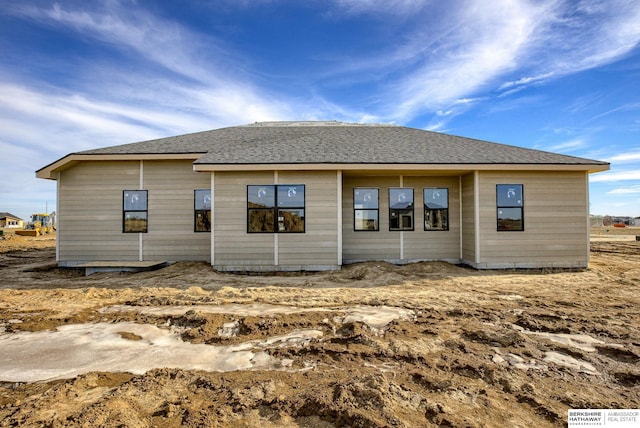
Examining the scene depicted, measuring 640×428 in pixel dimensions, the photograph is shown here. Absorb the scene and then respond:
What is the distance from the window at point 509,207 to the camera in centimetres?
907

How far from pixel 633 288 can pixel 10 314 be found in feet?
40.3

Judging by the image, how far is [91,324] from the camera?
14.9 feet

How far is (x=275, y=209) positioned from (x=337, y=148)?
301cm

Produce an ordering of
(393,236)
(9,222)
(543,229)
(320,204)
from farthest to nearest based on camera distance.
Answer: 1. (9,222)
2. (393,236)
3. (543,229)
4. (320,204)

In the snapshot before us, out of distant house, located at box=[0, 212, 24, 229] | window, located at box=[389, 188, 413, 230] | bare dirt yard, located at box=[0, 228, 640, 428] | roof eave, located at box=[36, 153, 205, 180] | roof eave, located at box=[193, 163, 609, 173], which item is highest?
roof eave, located at box=[36, 153, 205, 180]

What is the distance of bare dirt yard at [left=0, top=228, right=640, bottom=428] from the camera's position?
2424 millimetres

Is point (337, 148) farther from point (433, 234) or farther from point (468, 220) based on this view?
point (468, 220)

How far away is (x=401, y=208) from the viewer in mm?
9820

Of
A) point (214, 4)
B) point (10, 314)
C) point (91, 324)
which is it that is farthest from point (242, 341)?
point (214, 4)

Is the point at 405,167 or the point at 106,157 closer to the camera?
the point at 405,167

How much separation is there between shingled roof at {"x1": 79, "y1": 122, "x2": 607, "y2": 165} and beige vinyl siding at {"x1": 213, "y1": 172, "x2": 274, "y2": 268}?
68 centimetres

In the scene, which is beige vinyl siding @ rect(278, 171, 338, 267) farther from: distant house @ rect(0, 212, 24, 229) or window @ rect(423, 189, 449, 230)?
distant house @ rect(0, 212, 24, 229)

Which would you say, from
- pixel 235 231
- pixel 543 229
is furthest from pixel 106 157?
pixel 543 229

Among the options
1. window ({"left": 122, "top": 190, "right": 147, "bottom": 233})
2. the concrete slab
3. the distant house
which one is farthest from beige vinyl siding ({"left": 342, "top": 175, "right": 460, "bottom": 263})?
the distant house
